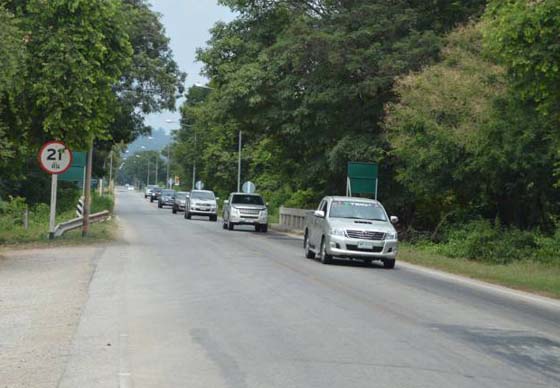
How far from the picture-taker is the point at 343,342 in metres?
11.0

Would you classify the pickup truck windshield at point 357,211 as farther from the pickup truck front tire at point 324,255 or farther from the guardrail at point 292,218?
the guardrail at point 292,218

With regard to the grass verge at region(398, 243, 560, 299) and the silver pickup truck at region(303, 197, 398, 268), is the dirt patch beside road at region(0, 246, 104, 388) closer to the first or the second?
the silver pickup truck at region(303, 197, 398, 268)

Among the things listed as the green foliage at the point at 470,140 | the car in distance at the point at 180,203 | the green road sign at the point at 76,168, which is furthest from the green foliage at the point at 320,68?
the car in distance at the point at 180,203

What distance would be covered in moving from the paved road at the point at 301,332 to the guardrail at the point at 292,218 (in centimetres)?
2936

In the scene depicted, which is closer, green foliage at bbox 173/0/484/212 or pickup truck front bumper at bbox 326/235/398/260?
pickup truck front bumper at bbox 326/235/398/260

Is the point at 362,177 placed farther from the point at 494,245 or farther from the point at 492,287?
the point at 492,287

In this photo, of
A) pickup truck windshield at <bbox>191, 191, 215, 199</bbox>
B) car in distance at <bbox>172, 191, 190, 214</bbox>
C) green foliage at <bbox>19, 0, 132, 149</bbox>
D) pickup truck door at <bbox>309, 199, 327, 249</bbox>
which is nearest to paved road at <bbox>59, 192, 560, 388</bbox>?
pickup truck door at <bbox>309, 199, 327, 249</bbox>

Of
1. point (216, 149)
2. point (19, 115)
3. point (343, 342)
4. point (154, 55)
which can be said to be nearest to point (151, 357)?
point (343, 342)

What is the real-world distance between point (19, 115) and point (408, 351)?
18.7m

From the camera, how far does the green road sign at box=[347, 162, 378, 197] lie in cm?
3628

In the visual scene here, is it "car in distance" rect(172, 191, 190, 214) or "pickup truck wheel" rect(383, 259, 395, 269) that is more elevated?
"car in distance" rect(172, 191, 190, 214)

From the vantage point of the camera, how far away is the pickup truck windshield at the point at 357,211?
24875 millimetres

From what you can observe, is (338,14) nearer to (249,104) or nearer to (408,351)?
(249,104)

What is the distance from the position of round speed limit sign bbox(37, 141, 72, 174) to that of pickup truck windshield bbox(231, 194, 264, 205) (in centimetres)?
1979
